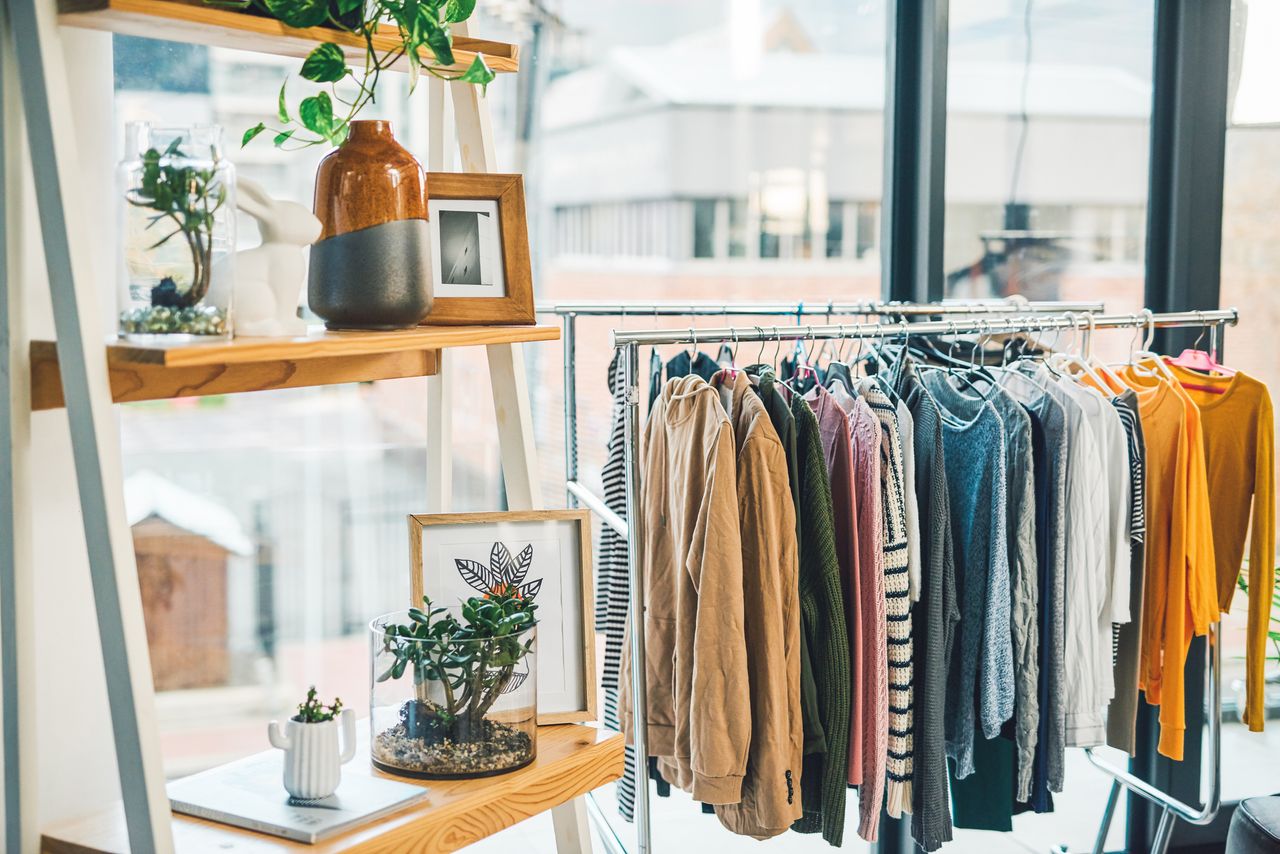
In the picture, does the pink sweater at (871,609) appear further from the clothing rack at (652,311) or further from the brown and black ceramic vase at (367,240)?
the brown and black ceramic vase at (367,240)

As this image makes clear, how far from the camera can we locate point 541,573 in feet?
5.47

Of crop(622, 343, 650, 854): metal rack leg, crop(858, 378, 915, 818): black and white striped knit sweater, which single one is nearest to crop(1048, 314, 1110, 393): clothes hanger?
crop(858, 378, 915, 818): black and white striped knit sweater

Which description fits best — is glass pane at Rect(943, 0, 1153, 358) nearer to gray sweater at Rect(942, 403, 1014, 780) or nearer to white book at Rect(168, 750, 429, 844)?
gray sweater at Rect(942, 403, 1014, 780)

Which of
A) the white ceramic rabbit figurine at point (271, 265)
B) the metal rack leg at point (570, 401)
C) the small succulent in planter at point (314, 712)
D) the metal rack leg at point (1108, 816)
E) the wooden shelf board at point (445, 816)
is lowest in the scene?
the metal rack leg at point (1108, 816)

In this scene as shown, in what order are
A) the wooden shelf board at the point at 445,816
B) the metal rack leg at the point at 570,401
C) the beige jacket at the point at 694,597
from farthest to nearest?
the metal rack leg at the point at 570,401, the beige jacket at the point at 694,597, the wooden shelf board at the point at 445,816

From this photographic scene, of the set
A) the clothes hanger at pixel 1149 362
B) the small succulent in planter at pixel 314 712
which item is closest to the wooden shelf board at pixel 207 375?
the small succulent in planter at pixel 314 712

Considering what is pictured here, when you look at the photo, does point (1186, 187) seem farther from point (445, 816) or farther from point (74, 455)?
point (74, 455)

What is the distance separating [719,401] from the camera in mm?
1755

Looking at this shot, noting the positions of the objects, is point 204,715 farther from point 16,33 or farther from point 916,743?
point 16,33

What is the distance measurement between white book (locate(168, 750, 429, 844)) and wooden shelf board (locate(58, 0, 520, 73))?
83cm

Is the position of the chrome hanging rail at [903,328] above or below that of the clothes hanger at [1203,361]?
above

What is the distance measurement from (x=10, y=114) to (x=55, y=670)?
2.08 ft

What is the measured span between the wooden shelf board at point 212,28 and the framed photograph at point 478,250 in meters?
0.16

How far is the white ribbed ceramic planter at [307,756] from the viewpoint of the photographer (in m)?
1.35
